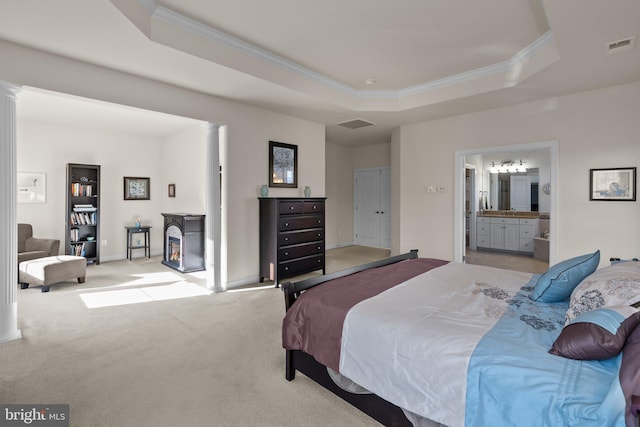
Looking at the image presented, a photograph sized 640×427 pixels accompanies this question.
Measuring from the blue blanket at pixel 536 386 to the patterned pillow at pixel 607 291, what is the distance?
9.0 inches

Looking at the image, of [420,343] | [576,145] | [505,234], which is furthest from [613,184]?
[420,343]

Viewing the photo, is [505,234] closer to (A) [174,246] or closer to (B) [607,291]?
(B) [607,291]

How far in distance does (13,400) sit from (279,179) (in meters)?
3.84

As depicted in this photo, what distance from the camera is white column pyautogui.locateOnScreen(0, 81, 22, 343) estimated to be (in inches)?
111

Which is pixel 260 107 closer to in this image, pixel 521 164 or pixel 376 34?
pixel 376 34

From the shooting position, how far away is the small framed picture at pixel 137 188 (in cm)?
681

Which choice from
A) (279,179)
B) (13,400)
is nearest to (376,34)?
(279,179)

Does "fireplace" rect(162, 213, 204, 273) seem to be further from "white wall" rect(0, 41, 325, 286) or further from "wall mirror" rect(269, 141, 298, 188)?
"wall mirror" rect(269, 141, 298, 188)

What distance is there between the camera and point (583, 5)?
233 cm

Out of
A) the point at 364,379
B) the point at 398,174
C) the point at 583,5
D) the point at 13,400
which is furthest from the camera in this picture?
the point at 398,174

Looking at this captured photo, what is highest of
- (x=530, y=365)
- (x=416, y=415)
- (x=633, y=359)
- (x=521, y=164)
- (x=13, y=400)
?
(x=521, y=164)

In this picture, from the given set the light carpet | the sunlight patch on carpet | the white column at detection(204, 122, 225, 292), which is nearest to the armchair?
the light carpet

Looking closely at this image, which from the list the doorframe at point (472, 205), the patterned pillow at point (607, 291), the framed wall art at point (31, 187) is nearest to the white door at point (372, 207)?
the doorframe at point (472, 205)

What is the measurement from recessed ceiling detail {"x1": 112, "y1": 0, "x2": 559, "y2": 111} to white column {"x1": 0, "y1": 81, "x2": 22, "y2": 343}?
1.47 metres
